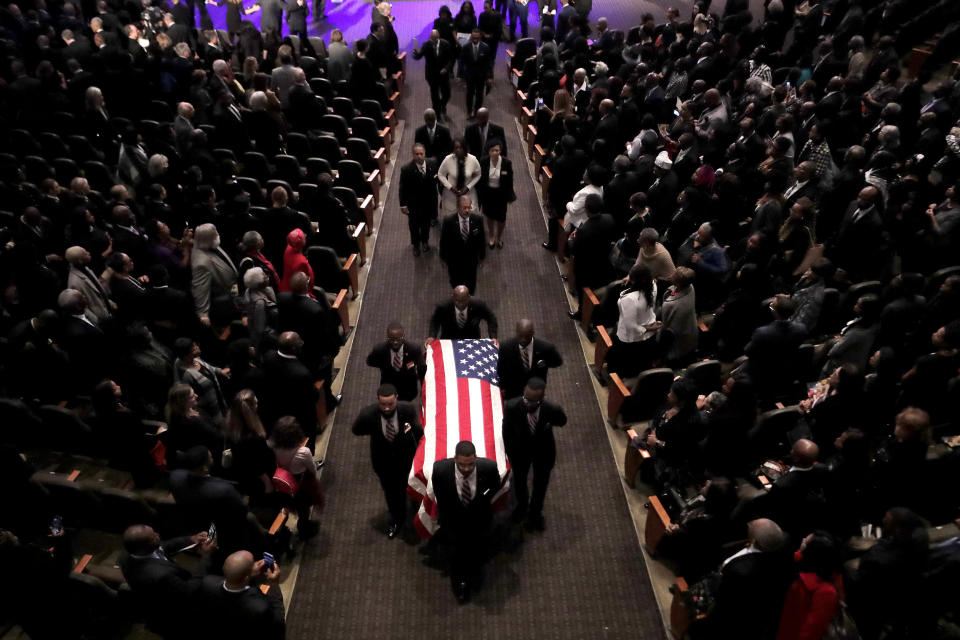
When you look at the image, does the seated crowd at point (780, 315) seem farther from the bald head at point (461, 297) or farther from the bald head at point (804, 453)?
the bald head at point (461, 297)

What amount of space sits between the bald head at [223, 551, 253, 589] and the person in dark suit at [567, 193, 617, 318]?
422cm

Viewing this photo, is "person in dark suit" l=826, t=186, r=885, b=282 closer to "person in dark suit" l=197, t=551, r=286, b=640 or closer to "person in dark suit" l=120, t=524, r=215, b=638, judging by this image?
"person in dark suit" l=197, t=551, r=286, b=640

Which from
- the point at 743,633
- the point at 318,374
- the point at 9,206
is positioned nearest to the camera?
the point at 743,633

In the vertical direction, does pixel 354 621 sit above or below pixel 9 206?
below

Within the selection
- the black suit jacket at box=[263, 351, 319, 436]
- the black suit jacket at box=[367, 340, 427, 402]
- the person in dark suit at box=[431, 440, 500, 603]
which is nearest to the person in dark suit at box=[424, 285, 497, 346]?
the black suit jacket at box=[367, 340, 427, 402]

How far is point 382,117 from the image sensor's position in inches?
379

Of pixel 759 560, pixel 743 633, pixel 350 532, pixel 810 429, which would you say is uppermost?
pixel 810 429

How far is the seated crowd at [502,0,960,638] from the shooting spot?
380 cm

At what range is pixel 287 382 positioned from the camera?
4660 millimetres

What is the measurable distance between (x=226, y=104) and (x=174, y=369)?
13.6ft

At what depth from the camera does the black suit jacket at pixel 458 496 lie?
4.02m

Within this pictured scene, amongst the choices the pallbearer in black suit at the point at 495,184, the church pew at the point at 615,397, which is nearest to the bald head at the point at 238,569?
the church pew at the point at 615,397

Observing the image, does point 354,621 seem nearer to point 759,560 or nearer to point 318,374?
point 318,374

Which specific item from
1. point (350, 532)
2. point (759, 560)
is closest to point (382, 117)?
point (350, 532)
